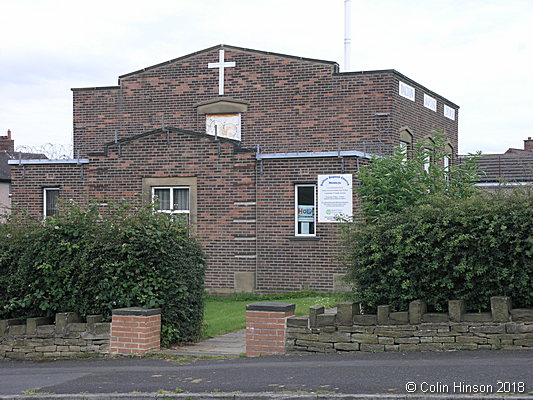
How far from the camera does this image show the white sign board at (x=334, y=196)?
2019 centimetres

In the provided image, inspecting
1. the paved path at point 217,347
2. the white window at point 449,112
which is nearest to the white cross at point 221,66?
the white window at point 449,112

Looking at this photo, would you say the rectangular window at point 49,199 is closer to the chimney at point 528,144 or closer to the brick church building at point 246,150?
the brick church building at point 246,150

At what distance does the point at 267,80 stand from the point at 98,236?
13720 millimetres

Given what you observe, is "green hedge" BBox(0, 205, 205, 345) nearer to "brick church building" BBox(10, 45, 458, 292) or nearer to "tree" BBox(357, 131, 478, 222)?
"tree" BBox(357, 131, 478, 222)

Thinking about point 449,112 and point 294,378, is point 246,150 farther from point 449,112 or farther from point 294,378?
point 294,378

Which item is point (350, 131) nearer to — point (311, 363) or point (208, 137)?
point (208, 137)

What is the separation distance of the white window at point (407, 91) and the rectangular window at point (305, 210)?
225 inches

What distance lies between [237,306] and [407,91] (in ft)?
34.2

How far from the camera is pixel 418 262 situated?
410 inches

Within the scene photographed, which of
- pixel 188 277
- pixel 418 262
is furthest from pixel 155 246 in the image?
pixel 418 262

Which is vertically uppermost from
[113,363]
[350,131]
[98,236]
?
[350,131]

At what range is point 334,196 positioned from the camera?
20.3 meters

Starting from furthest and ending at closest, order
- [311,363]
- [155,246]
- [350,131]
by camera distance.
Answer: [350,131], [155,246], [311,363]

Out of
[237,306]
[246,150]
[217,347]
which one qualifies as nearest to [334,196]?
[246,150]
